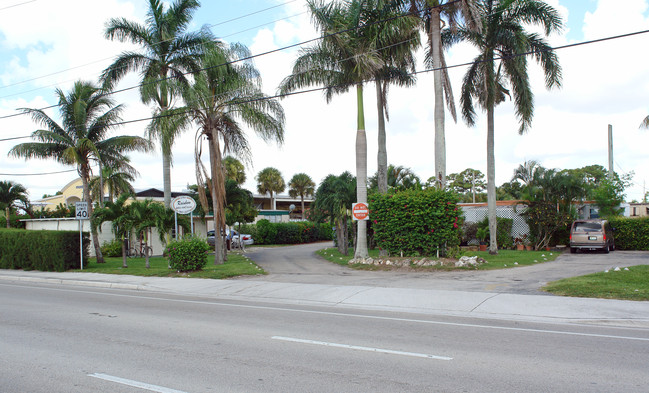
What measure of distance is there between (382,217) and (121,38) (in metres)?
17.2

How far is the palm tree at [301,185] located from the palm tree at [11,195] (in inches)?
1201

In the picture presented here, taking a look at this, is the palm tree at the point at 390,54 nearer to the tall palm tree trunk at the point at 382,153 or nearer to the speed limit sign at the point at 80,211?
the tall palm tree trunk at the point at 382,153

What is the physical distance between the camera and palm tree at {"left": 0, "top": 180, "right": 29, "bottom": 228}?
1357 inches

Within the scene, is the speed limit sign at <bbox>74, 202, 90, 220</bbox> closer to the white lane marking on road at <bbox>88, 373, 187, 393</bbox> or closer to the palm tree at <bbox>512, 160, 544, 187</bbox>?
the white lane marking on road at <bbox>88, 373, 187, 393</bbox>

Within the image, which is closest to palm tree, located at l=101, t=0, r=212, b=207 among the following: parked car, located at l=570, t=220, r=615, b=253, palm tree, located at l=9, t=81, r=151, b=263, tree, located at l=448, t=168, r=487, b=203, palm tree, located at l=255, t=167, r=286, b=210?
palm tree, located at l=9, t=81, r=151, b=263

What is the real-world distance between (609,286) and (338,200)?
1484 centimetres

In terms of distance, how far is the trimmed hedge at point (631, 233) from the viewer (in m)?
24.7

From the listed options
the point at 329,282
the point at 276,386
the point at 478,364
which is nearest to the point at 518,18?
the point at 329,282

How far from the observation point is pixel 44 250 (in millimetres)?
21953

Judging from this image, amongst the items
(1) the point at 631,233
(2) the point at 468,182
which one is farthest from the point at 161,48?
(2) the point at 468,182

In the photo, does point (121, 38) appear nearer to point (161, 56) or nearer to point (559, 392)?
point (161, 56)

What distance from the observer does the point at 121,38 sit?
25.3 meters

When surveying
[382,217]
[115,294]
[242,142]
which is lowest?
[115,294]

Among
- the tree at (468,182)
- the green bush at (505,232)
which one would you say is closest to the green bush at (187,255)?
the green bush at (505,232)
